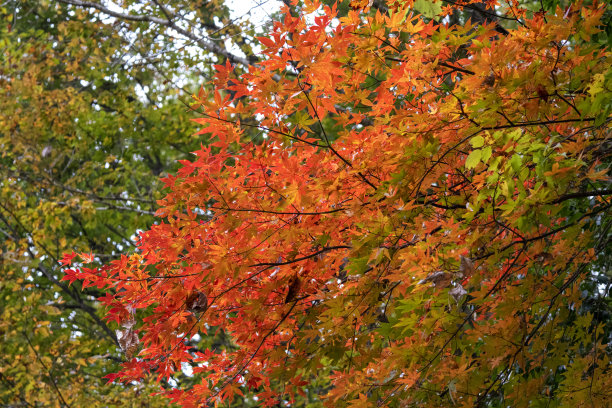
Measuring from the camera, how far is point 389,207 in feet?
10.3

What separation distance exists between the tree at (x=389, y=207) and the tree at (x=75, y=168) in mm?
5485

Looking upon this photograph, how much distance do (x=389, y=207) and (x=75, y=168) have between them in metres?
11.0

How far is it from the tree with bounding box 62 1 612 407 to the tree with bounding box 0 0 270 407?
549cm

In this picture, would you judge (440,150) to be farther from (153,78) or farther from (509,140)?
(153,78)

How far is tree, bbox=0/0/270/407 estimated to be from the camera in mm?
9320

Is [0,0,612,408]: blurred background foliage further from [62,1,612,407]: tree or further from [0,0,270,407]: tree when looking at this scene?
[62,1,612,407]: tree

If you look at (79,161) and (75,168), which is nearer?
(79,161)

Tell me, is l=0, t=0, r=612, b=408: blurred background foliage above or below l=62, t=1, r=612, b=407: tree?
above

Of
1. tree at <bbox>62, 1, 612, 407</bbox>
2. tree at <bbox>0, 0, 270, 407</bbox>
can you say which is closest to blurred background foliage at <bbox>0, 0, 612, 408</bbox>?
tree at <bbox>0, 0, 270, 407</bbox>

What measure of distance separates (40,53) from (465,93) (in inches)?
412

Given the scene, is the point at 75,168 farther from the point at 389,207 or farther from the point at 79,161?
the point at 389,207

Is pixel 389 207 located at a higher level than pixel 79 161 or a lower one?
lower

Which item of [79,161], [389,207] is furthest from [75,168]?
[389,207]

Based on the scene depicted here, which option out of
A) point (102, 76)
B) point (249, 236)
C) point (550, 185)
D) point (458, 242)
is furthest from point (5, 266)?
point (550, 185)
